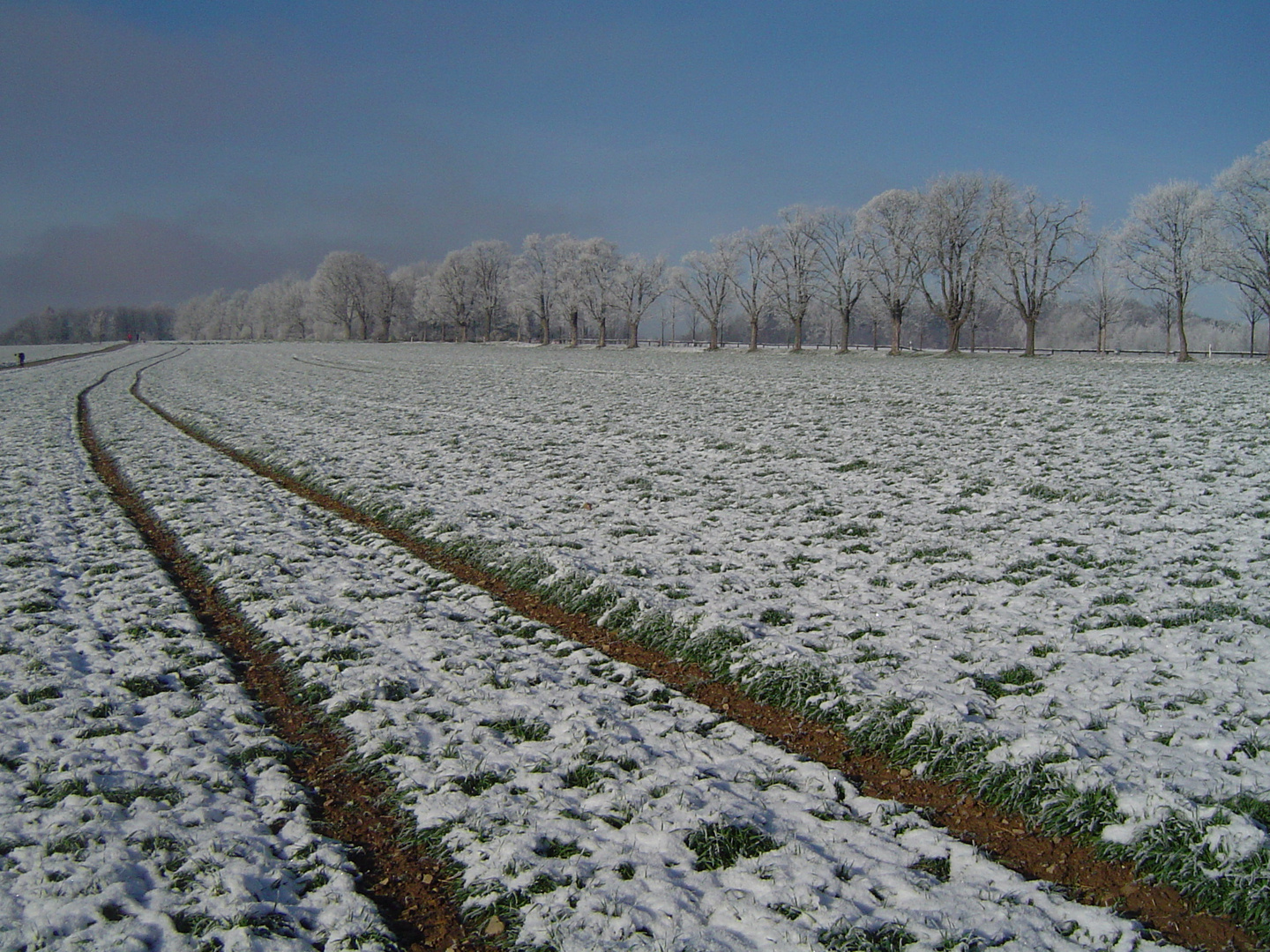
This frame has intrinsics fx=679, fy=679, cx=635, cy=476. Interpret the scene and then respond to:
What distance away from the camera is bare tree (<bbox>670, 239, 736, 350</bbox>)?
80312mm

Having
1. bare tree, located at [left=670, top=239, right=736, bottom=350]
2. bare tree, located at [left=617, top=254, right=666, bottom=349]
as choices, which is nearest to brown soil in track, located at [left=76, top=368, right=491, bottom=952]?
bare tree, located at [left=670, top=239, right=736, bottom=350]

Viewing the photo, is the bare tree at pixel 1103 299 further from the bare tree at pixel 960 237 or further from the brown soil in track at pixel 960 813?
the brown soil in track at pixel 960 813

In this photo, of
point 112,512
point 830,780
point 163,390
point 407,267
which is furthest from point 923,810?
point 407,267

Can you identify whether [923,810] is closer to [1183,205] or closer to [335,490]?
[335,490]

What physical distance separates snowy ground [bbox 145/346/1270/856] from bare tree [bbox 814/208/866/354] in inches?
1784

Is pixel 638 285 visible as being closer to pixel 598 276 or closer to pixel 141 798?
pixel 598 276

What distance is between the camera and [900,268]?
2383 inches

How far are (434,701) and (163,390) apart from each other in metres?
36.4

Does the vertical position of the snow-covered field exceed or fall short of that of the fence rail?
it falls short

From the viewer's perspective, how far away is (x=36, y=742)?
5.42m

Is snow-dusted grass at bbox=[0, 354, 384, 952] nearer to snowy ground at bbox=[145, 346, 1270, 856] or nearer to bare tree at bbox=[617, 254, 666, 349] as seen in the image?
snowy ground at bbox=[145, 346, 1270, 856]

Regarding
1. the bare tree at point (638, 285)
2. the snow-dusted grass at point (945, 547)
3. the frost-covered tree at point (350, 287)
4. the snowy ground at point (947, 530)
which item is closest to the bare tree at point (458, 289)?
the frost-covered tree at point (350, 287)

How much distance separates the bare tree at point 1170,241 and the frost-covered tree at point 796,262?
1097 inches

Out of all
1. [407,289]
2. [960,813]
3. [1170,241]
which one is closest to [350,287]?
[407,289]
